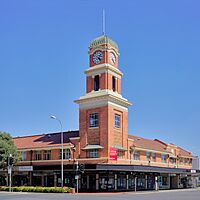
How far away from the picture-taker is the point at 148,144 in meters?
70.3

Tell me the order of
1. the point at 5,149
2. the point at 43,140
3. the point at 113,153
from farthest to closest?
the point at 43,140, the point at 5,149, the point at 113,153

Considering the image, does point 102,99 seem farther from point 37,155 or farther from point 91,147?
point 37,155

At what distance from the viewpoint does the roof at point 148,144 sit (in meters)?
65.2

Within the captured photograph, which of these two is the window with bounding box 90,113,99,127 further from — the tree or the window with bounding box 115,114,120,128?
the tree

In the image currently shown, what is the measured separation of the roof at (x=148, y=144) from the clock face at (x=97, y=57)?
14884 millimetres

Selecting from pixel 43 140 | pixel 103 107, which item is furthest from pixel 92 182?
pixel 43 140

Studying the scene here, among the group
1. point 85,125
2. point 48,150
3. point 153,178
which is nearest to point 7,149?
point 48,150

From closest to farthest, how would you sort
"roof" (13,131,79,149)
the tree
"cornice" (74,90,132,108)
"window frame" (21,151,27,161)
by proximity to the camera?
"cornice" (74,90,132,108), the tree, "roof" (13,131,79,149), "window frame" (21,151,27,161)

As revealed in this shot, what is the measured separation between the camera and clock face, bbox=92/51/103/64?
57703 millimetres

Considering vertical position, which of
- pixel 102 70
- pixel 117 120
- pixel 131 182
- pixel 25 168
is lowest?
pixel 131 182

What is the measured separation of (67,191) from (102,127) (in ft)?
38.7

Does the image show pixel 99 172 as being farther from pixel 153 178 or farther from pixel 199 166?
pixel 199 166

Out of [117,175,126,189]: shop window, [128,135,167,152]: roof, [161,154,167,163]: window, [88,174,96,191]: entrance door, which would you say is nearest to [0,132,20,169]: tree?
[88,174,96,191]: entrance door

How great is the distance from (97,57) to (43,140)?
17.3 meters
